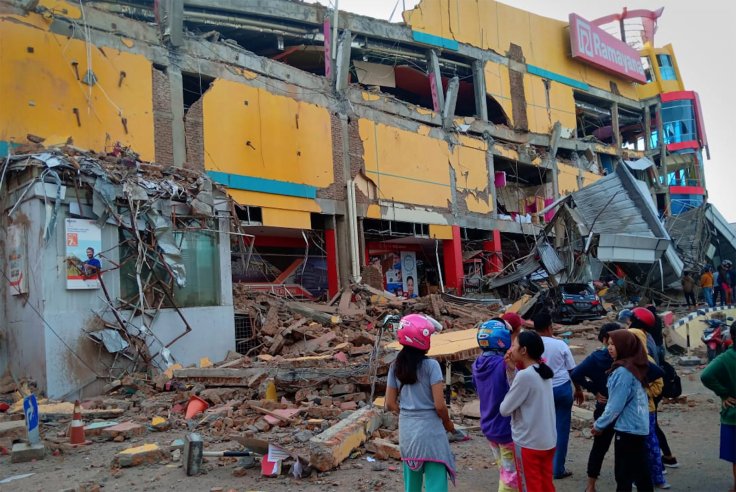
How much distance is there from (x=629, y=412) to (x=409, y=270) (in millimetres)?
22879

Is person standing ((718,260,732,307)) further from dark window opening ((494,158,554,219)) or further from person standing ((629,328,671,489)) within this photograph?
person standing ((629,328,671,489))

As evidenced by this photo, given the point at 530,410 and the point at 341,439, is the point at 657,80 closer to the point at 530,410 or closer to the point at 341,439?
the point at 341,439

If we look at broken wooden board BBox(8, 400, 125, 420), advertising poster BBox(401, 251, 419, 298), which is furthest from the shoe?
advertising poster BBox(401, 251, 419, 298)

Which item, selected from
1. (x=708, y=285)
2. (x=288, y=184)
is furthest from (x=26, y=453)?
(x=708, y=285)

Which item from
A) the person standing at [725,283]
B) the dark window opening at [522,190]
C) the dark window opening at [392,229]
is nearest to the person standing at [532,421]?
the person standing at [725,283]

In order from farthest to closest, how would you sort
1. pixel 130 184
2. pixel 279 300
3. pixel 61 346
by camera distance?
1. pixel 279 300
2. pixel 130 184
3. pixel 61 346

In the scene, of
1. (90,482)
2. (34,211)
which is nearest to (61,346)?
(34,211)

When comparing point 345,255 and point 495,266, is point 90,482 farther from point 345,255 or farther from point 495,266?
point 495,266

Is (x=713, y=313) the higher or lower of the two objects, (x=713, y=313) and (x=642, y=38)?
the lower

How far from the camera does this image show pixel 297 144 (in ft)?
66.9

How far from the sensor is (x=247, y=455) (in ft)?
19.1

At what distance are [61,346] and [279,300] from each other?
625cm

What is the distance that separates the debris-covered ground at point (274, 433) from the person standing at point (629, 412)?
1.00m

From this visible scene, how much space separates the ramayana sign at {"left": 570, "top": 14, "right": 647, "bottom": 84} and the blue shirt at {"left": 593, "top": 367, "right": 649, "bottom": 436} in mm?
33577
